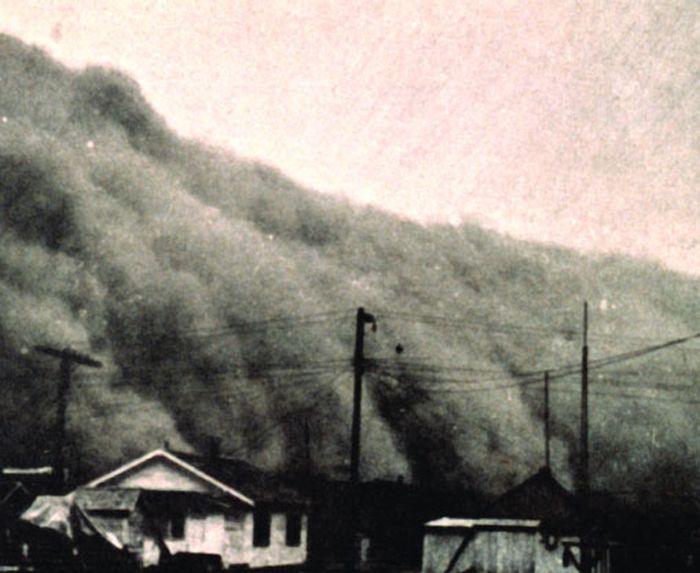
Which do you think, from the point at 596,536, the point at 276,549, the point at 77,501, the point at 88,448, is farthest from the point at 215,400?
the point at 596,536

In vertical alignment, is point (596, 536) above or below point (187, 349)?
below

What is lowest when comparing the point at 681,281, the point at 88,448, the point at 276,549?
the point at 276,549

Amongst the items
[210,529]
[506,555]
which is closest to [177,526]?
[210,529]

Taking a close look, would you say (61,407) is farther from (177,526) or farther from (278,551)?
(278,551)

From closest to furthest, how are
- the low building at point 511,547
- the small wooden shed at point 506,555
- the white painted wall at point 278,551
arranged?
1. the low building at point 511,547
2. the small wooden shed at point 506,555
3. the white painted wall at point 278,551

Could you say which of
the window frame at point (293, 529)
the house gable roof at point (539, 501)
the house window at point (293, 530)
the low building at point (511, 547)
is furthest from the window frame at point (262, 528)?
the low building at point (511, 547)

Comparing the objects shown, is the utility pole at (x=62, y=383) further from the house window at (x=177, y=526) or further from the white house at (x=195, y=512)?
the house window at (x=177, y=526)

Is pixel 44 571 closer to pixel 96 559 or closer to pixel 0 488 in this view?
pixel 96 559
